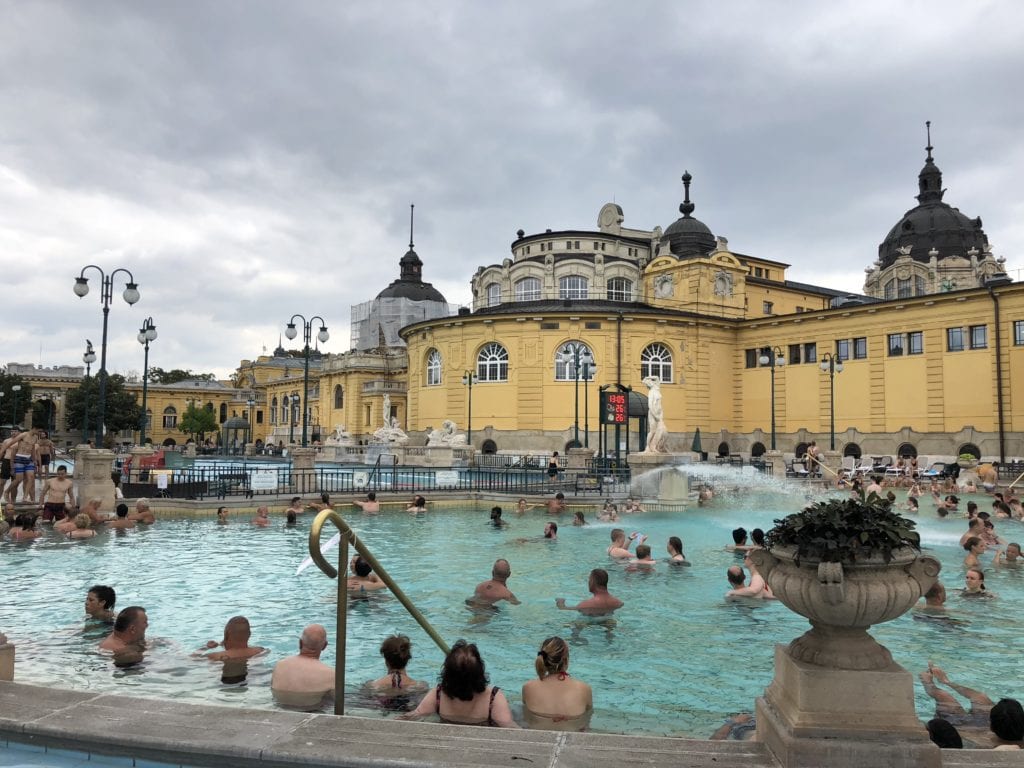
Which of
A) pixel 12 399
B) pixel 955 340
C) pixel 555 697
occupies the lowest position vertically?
pixel 555 697

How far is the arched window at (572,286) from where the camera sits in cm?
5588

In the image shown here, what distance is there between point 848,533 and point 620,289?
53.9m

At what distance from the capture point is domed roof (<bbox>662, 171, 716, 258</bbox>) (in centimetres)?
5803

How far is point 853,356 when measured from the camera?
146 feet

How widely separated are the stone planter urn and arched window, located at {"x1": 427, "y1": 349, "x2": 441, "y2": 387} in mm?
50020

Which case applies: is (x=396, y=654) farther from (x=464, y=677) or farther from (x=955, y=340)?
(x=955, y=340)

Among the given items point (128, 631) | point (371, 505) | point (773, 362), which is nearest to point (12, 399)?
point (371, 505)

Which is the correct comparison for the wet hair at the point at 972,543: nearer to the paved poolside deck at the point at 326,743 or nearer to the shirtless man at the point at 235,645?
the paved poolside deck at the point at 326,743

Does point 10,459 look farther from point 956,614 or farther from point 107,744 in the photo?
point 956,614

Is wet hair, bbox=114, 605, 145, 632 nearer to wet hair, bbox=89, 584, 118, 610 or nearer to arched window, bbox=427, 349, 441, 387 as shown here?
wet hair, bbox=89, 584, 118, 610

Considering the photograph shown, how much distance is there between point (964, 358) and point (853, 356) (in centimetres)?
629

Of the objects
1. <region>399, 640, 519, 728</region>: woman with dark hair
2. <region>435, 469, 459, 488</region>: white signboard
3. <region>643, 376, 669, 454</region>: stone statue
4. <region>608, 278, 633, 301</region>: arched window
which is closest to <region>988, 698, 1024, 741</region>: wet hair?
<region>399, 640, 519, 728</region>: woman with dark hair

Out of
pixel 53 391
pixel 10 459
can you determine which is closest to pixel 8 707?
pixel 10 459

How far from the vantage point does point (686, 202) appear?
202 feet
